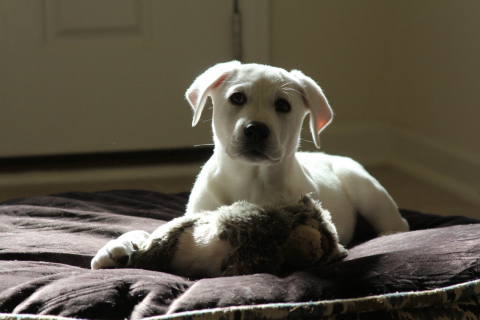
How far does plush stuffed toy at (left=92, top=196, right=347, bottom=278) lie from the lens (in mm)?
1394

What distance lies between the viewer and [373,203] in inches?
92.7

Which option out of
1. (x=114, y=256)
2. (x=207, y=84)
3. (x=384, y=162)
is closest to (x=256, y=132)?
(x=207, y=84)

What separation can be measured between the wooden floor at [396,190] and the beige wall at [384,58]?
1.25 feet

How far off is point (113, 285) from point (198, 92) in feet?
3.24

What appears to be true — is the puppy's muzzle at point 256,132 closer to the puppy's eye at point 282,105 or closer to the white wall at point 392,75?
the puppy's eye at point 282,105

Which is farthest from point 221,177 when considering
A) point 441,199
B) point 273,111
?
point 441,199

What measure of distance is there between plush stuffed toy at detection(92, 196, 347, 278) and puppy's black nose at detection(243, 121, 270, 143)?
315 mm

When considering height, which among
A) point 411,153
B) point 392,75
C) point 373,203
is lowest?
point 411,153

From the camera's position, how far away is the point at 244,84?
6.07 ft

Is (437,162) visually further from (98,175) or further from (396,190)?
(98,175)

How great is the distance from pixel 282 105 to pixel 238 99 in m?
0.16

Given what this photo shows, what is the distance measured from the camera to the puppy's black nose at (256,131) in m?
1.73

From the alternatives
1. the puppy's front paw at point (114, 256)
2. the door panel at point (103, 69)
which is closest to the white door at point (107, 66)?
the door panel at point (103, 69)

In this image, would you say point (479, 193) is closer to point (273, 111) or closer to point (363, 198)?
point (363, 198)
